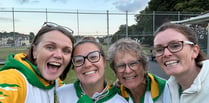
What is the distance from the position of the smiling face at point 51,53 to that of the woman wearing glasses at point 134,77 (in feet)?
1.86

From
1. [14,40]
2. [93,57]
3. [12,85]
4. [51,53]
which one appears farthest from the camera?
[14,40]

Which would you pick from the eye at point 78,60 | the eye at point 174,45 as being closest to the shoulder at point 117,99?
the eye at point 78,60

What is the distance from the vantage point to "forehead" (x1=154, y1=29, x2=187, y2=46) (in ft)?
7.79

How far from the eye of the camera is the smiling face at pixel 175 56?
2328mm

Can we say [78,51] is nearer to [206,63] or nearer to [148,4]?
[206,63]

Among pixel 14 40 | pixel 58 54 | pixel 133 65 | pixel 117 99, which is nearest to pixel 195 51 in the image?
pixel 133 65

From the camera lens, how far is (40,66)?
223 centimetres

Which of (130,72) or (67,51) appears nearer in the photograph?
(67,51)

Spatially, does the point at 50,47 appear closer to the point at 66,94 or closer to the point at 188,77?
the point at 66,94

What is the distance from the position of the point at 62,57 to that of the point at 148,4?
42721 millimetres

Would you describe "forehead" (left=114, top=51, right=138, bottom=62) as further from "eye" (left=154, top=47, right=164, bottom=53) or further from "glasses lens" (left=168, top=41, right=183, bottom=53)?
"glasses lens" (left=168, top=41, right=183, bottom=53)

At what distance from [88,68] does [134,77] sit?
50cm

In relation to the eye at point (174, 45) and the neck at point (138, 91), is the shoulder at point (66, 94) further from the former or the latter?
the eye at point (174, 45)

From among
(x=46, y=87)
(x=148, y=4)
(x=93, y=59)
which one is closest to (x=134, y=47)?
(x=93, y=59)
